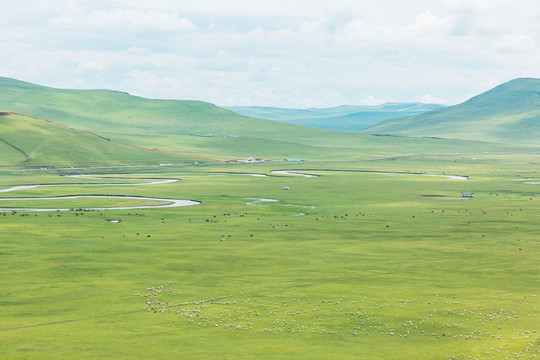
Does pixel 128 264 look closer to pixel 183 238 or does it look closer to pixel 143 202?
pixel 183 238

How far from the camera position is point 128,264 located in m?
68.7

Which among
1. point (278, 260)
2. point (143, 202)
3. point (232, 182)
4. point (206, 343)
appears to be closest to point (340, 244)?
point (278, 260)

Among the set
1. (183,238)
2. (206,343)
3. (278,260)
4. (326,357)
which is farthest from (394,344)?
(183,238)

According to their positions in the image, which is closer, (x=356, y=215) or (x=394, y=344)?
(x=394, y=344)

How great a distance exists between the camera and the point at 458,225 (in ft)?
327

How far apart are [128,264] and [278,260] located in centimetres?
1517

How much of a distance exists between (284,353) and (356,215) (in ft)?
241

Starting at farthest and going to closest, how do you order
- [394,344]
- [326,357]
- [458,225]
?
[458,225] < [394,344] < [326,357]

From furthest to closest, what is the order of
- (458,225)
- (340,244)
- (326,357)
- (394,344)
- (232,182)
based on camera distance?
(232,182), (458,225), (340,244), (394,344), (326,357)

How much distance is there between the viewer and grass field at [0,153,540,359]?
43.1m

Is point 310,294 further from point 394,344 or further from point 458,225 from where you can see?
point 458,225

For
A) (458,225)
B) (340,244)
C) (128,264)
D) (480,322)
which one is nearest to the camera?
(480,322)

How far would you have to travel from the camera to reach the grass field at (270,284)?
43125 mm

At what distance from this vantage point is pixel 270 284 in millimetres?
59656
